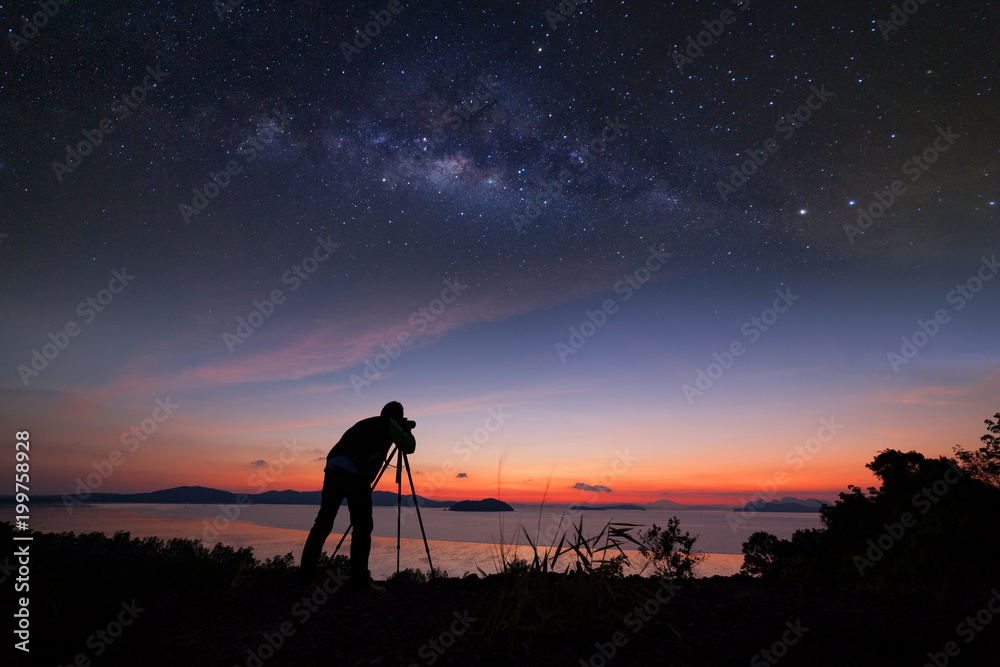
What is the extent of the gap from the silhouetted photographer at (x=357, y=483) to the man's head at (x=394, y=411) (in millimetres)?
14

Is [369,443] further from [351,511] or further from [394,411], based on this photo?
[351,511]

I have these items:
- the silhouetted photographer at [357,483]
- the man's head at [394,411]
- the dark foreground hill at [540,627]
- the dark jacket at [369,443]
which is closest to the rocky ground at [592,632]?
the dark foreground hill at [540,627]

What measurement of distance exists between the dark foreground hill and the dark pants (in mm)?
431

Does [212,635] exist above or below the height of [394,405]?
below

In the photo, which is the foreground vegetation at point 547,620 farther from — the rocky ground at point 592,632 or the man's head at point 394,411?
the man's head at point 394,411

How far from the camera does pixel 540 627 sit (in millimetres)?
3518

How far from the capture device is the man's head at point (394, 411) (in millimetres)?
6730

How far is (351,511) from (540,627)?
11.4ft

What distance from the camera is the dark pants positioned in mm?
5843

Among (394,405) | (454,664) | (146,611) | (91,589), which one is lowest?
(91,589)

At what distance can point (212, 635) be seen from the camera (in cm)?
409

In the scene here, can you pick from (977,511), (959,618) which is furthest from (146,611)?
(977,511)

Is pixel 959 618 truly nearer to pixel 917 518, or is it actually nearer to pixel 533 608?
pixel 533 608

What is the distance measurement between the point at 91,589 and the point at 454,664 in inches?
471
